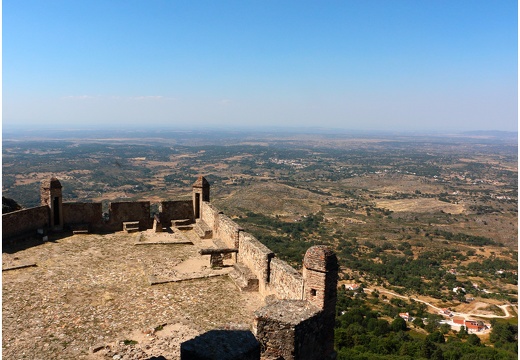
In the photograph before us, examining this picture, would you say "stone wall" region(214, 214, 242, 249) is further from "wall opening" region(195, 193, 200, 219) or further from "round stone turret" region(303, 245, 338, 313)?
"round stone turret" region(303, 245, 338, 313)

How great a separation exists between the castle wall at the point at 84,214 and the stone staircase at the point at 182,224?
294 centimetres

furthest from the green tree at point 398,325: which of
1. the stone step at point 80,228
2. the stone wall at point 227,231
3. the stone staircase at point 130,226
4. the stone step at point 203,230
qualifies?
the stone step at point 80,228

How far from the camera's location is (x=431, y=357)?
2775 cm

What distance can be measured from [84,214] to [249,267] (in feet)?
26.4

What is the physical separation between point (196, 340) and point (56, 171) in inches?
5231

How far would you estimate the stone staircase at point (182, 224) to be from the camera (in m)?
16.5

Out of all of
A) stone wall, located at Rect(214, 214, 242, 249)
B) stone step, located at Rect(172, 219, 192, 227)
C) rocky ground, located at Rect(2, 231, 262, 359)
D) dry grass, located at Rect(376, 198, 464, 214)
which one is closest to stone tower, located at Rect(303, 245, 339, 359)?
rocky ground, located at Rect(2, 231, 262, 359)

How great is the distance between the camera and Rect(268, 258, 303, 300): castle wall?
8500 mm

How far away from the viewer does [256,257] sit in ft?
36.2

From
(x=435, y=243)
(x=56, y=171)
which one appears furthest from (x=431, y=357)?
(x=56, y=171)

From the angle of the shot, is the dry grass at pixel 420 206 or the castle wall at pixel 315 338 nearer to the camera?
the castle wall at pixel 315 338

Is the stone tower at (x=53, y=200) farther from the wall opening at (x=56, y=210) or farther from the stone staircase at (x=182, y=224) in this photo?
the stone staircase at (x=182, y=224)

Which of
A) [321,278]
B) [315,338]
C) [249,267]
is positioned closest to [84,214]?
[249,267]

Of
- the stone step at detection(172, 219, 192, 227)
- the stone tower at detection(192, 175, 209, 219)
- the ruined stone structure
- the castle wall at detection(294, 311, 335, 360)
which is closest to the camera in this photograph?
the ruined stone structure
